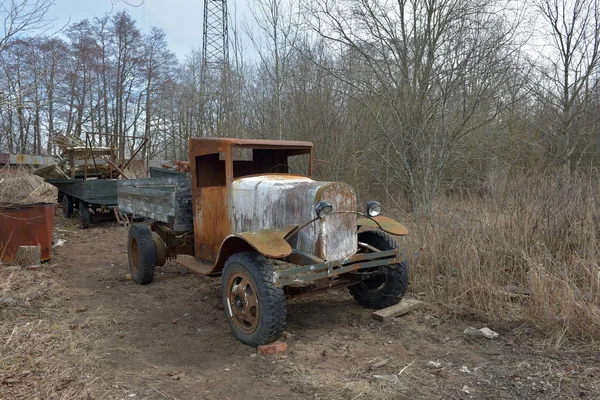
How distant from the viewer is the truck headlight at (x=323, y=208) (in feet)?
12.5

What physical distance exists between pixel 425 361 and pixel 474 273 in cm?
175

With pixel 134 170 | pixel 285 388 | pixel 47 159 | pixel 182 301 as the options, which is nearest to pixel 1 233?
pixel 182 301

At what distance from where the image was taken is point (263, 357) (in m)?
3.65

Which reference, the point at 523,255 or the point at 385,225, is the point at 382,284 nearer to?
the point at 385,225

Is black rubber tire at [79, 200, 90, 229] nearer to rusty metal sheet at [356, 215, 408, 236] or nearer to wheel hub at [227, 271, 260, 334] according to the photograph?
wheel hub at [227, 271, 260, 334]

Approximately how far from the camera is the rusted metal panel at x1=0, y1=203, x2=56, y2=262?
6680mm

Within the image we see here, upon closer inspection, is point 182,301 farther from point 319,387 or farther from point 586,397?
point 586,397

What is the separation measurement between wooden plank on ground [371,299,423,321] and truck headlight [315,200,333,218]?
1320 millimetres

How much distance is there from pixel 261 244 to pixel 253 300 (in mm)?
540

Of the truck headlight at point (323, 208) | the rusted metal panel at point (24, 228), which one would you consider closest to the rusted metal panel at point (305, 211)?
the truck headlight at point (323, 208)

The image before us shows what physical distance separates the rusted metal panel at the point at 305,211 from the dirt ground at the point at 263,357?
2.80 feet

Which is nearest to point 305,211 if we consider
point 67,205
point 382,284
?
point 382,284

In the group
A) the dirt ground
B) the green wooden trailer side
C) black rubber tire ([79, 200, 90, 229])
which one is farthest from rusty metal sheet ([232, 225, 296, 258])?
black rubber tire ([79, 200, 90, 229])

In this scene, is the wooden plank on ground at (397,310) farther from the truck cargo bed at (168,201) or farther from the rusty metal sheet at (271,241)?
the truck cargo bed at (168,201)
